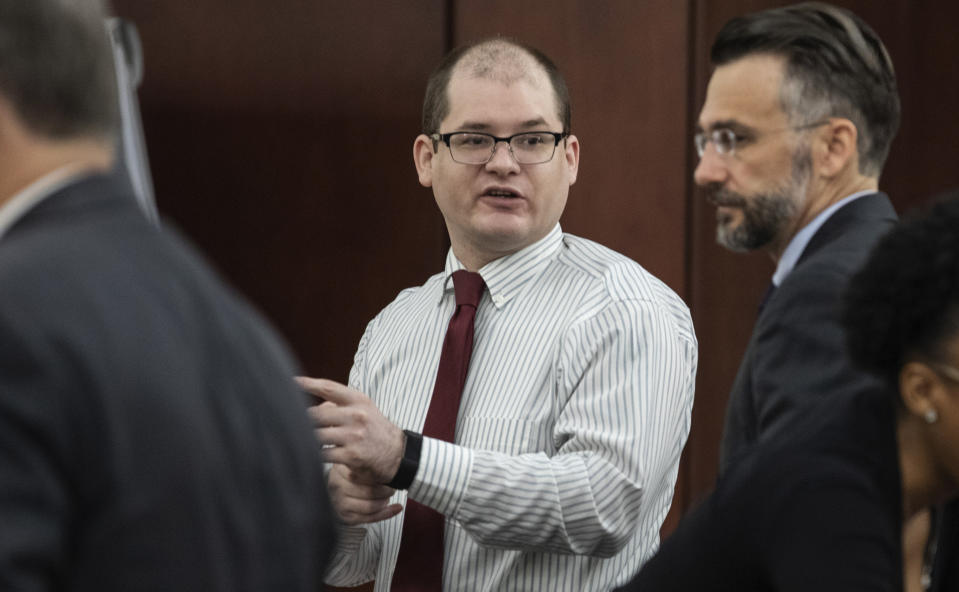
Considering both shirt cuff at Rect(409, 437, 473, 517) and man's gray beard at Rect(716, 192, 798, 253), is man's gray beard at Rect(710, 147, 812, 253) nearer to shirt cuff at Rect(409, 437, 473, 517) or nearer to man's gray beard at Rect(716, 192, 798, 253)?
man's gray beard at Rect(716, 192, 798, 253)

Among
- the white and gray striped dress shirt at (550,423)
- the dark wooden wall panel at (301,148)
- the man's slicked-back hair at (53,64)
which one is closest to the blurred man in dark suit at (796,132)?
the white and gray striped dress shirt at (550,423)

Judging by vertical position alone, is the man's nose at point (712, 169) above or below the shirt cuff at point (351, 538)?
above

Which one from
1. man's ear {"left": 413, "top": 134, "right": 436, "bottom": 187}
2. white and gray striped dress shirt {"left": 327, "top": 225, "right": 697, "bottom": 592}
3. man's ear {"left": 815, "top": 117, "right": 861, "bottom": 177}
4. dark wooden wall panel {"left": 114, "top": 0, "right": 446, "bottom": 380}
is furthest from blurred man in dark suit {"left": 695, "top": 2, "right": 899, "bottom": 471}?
dark wooden wall panel {"left": 114, "top": 0, "right": 446, "bottom": 380}

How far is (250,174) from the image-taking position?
304 cm

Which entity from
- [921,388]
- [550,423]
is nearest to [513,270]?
[550,423]

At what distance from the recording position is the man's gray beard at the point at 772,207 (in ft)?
5.76

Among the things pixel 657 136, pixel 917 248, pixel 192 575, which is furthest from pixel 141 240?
pixel 657 136

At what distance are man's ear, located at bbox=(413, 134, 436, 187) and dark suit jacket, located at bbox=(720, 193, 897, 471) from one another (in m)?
0.82

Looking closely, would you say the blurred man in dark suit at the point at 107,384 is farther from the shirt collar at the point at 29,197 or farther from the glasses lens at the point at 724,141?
the glasses lens at the point at 724,141

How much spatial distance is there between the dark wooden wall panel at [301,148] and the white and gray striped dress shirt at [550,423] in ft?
3.20

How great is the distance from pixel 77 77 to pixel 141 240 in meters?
0.12

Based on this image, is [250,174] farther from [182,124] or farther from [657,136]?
[657,136]

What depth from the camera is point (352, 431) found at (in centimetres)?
175

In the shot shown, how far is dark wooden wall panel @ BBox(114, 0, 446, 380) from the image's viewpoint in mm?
2924
